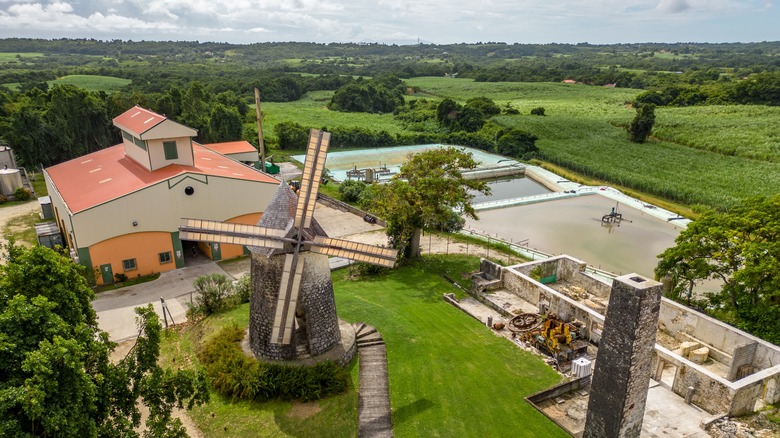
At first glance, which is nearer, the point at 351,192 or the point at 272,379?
the point at 272,379

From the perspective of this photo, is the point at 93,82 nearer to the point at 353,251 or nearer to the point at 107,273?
the point at 107,273

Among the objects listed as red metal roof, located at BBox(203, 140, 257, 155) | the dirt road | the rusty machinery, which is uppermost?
red metal roof, located at BBox(203, 140, 257, 155)

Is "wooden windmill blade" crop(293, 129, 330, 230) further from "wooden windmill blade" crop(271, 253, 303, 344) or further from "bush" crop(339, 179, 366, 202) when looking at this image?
"bush" crop(339, 179, 366, 202)

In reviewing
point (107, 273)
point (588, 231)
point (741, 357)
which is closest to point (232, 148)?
point (107, 273)

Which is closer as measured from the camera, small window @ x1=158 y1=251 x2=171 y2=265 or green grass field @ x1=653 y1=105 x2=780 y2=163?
small window @ x1=158 y1=251 x2=171 y2=265

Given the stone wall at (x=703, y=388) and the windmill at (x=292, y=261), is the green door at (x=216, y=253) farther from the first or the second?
the stone wall at (x=703, y=388)

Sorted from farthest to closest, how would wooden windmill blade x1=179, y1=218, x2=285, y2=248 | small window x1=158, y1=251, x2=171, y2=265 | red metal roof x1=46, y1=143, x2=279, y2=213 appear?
small window x1=158, y1=251, x2=171, y2=265
red metal roof x1=46, y1=143, x2=279, y2=213
wooden windmill blade x1=179, y1=218, x2=285, y2=248

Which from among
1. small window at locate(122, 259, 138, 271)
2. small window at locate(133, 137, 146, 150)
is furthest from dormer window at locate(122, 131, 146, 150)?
small window at locate(122, 259, 138, 271)
